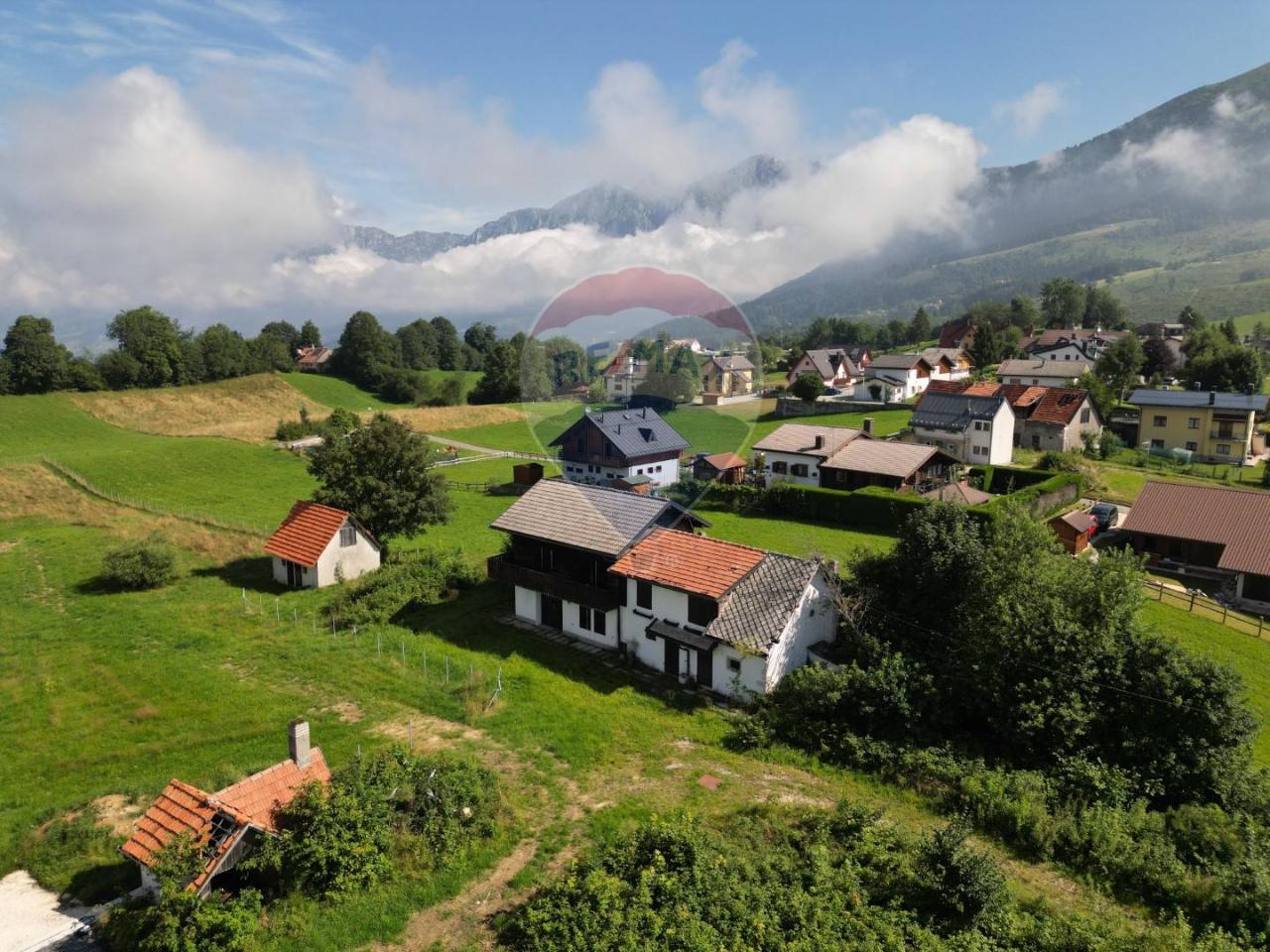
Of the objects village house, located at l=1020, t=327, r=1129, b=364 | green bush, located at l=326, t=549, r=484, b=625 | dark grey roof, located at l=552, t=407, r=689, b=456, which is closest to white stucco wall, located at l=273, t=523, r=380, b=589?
green bush, located at l=326, t=549, r=484, b=625

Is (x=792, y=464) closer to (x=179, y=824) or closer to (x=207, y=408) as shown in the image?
(x=179, y=824)

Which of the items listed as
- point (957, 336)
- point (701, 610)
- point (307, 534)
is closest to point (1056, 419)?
point (701, 610)

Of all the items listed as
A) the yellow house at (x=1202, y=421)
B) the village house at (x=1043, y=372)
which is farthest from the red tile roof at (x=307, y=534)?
the village house at (x=1043, y=372)

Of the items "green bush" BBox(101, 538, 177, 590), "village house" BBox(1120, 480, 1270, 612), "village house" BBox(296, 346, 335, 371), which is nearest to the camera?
"green bush" BBox(101, 538, 177, 590)

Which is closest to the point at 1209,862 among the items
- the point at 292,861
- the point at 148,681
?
the point at 292,861

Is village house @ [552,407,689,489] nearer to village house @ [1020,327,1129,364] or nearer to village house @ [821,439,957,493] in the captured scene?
village house @ [821,439,957,493]

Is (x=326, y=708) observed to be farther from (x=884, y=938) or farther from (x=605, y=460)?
(x=884, y=938)
